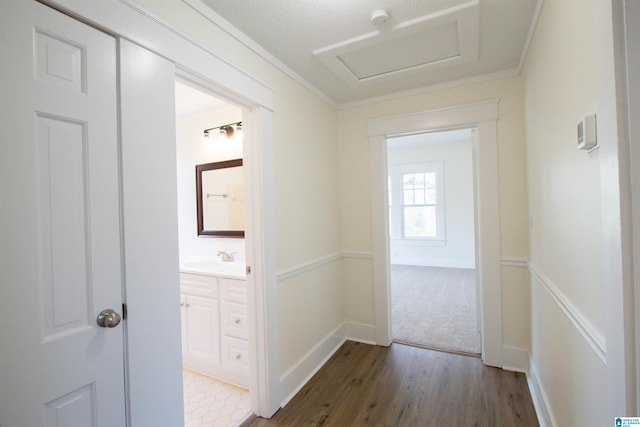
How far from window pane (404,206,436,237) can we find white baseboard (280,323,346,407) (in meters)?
4.16

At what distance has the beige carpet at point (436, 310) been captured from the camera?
9.49ft

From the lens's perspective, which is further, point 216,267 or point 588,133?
point 216,267

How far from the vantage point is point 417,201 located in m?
6.56

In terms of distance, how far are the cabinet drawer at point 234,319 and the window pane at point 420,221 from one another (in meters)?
5.20

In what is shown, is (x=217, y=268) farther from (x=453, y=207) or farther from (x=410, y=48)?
(x=453, y=207)

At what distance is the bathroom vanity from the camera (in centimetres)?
218

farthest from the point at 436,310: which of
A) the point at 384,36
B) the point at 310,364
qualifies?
the point at 384,36

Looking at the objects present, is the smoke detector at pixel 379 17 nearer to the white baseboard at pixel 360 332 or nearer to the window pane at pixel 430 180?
the white baseboard at pixel 360 332

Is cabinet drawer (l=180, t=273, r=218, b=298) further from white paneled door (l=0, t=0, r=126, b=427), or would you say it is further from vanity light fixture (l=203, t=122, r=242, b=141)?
vanity light fixture (l=203, t=122, r=242, b=141)

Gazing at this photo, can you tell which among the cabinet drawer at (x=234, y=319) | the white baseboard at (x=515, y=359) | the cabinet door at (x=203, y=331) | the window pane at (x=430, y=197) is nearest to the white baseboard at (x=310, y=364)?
the cabinet drawer at (x=234, y=319)

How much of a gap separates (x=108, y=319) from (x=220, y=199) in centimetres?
190

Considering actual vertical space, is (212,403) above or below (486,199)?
below

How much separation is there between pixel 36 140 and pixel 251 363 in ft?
5.45

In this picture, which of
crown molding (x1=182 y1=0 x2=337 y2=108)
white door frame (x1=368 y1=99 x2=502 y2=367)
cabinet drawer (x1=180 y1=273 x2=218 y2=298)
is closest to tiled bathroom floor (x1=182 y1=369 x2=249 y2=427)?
cabinet drawer (x1=180 y1=273 x2=218 y2=298)
